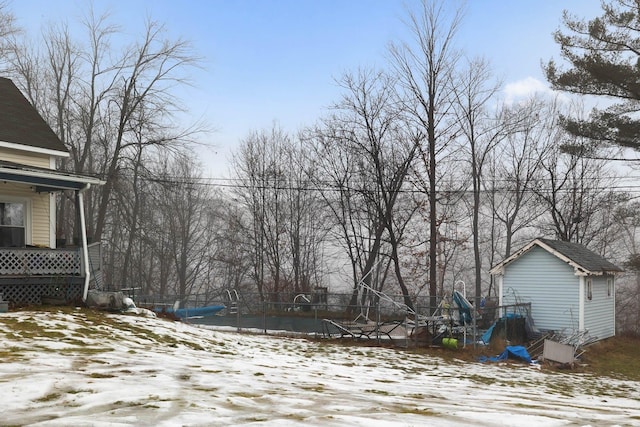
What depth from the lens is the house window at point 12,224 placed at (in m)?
16.3

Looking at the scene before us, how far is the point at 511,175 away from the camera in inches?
1558

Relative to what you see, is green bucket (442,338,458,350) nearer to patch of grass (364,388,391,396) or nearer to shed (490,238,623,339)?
shed (490,238,623,339)

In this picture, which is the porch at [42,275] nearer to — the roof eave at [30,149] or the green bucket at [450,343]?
the roof eave at [30,149]

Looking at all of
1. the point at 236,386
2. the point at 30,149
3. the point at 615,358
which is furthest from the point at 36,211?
the point at 615,358

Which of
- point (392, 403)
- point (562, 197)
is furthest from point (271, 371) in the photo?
point (562, 197)

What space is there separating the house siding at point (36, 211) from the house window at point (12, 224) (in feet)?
0.63

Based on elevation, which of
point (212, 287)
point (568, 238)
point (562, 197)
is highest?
point (562, 197)

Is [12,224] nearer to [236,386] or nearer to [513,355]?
[236,386]

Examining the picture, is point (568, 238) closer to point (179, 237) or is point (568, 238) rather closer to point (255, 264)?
point (255, 264)

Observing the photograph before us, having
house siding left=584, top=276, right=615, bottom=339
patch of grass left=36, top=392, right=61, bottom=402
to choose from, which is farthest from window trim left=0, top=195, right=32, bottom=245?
house siding left=584, top=276, right=615, bottom=339

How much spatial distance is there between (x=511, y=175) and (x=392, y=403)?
113ft

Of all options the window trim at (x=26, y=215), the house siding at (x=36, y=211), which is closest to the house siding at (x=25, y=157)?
the house siding at (x=36, y=211)

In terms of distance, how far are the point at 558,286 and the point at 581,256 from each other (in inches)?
71.3

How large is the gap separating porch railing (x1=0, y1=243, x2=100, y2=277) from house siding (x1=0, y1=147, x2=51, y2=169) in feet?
12.1
